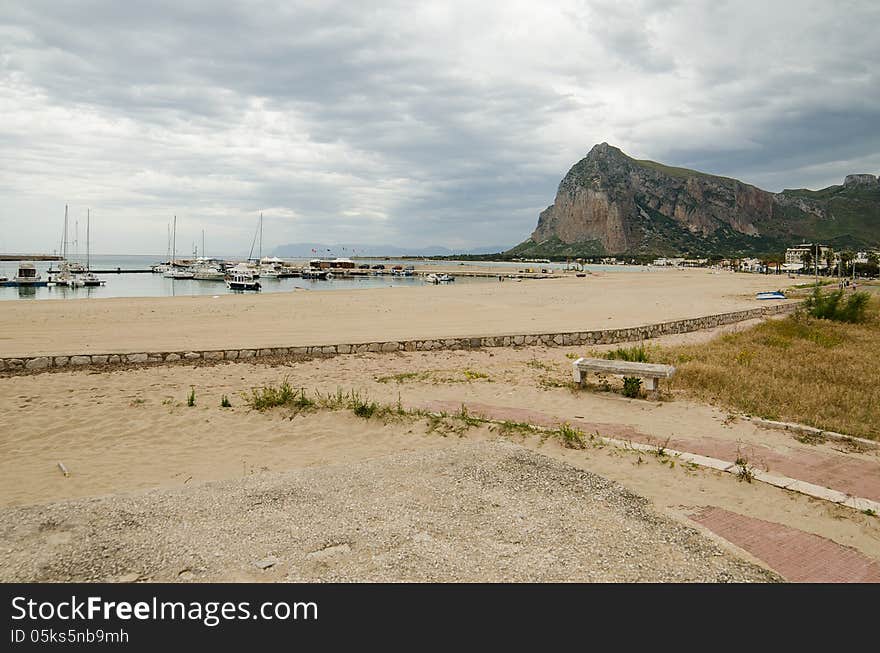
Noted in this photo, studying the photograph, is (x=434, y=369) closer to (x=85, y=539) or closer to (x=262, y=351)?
(x=262, y=351)

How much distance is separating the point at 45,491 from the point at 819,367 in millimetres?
12138

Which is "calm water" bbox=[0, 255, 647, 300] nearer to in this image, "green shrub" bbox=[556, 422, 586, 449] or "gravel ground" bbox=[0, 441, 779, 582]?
"green shrub" bbox=[556, 422, 586, 449]

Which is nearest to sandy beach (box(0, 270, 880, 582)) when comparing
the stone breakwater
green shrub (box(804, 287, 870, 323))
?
the stone breakwater

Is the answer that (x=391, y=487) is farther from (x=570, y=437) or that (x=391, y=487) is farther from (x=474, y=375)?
(x=474, y=375)

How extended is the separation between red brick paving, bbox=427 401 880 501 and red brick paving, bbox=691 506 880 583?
1.39 m

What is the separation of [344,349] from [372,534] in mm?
8798

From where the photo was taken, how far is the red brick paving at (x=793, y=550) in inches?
142

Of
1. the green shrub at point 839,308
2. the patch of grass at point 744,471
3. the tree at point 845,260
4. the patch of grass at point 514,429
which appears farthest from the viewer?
the tree at point 845,260

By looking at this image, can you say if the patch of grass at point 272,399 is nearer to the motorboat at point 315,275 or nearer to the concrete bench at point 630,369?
the concrete bench at point 630,369

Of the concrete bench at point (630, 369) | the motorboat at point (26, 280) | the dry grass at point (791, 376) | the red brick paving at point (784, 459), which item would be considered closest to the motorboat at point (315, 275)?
the motorboat at point (26, 280)

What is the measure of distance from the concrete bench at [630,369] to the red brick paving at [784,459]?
5.73ft

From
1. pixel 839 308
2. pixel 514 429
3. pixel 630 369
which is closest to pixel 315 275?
pixel 839 308

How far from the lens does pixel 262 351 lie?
12078 mm

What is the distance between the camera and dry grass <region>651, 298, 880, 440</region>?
7578 millimetres
